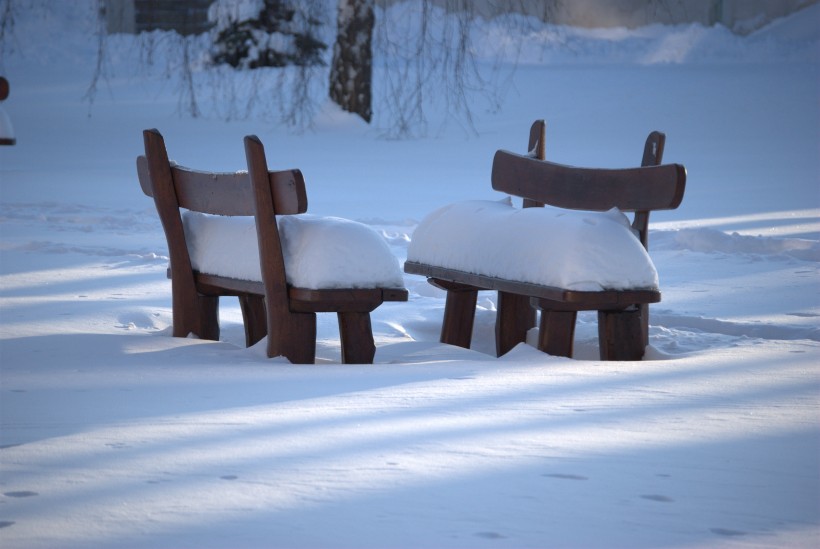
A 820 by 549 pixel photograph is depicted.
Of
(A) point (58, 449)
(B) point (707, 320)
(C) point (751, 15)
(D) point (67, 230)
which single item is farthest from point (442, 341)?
(C) point (751, 15)

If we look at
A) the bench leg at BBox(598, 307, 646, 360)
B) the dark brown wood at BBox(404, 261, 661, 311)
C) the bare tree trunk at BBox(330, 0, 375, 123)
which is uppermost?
the bare tree trunk at BBox(330, 0, 375, 123)

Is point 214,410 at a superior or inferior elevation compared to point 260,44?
inferior

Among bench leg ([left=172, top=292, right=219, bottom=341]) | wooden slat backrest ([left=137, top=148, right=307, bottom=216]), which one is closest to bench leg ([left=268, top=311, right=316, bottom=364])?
wooden slat backrest ([left=137, top=148, right=307, bottom=216])

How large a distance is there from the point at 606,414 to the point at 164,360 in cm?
145

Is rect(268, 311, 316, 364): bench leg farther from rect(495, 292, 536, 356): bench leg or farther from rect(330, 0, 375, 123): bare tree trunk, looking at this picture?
rect(330, 0, 375, 123): bare tree trunk

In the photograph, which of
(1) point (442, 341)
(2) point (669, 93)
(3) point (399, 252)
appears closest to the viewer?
(1) point (442, 341)

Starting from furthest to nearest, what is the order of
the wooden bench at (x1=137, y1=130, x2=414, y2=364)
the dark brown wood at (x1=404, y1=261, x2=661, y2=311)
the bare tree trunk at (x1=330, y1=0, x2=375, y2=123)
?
the bare tree trunk at (x1=330, y1=0, x2=375, y2=123) → the wooden bench at (x1=137, y1=130, x2=414, y2=364) → the dark brown wood at (x1=404, y1=261, x2=661, y2=311)

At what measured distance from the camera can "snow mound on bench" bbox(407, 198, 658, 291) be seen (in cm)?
347

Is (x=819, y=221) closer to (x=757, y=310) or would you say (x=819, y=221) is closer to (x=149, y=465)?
(x=757, y=310)

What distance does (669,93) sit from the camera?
14453 mm

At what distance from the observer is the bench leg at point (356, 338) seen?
3.70 meters

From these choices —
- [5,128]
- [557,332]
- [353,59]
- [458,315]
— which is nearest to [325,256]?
[557,332]

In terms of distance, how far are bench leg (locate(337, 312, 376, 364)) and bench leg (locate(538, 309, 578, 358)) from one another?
0.57 metres

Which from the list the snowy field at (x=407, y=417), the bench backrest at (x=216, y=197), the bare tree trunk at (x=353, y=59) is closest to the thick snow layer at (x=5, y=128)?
the snowy field at (x=407, y=417)
